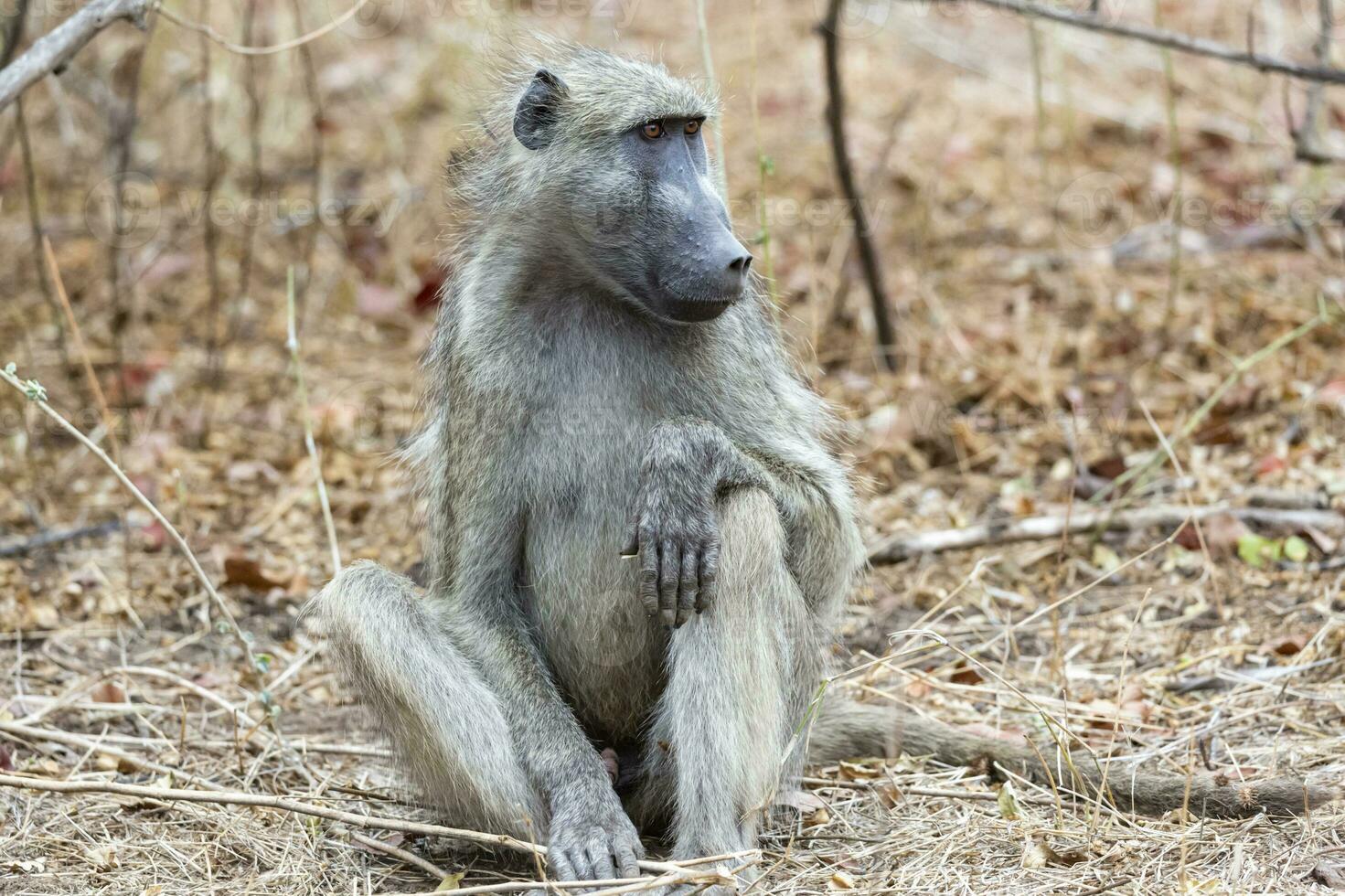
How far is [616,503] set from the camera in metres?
3.67

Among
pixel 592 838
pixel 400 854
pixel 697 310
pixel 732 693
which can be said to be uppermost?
pixel 697 310

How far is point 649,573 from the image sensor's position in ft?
11.1

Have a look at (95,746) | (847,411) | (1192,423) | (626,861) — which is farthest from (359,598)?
(1192,423)

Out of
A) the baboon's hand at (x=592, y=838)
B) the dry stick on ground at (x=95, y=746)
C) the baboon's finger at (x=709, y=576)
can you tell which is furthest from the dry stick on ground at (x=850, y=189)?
the dry stick on ground at (x=95, y=746)

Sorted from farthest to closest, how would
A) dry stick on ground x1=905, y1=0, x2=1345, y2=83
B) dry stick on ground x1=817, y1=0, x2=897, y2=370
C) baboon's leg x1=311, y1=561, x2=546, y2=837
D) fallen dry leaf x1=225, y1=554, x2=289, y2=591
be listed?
dry stick on ground x1=817, y1=0, x2=897, y2=370
fallen dry leaf x1=225, y1=554, x2=289, y2=591
dry stick on ground x1=905, y1=0, x2=1345, y2=83
baboon's leg x1=311, y1=561, x2=546, y2=837

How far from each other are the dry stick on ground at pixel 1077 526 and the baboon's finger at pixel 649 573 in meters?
2.02

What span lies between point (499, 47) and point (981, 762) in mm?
2462

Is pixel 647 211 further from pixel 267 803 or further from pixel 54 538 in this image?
pixel 54 538

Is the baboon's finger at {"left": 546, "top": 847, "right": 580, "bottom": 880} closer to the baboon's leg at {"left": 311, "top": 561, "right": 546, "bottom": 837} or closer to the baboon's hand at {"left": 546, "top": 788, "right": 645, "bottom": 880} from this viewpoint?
the baboon's hand at {"left": 546, "top": 788, "right": 645, "bottom": 880}

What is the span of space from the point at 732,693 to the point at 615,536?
0.51 metres

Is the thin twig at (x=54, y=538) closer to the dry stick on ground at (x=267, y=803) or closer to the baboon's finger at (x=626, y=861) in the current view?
the dry stick on ground at (x=267, y=803)

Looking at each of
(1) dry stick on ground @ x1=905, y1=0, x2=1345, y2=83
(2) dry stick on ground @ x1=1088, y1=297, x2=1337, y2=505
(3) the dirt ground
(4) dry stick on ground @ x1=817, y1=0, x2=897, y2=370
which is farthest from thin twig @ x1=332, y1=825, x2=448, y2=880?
(4) dry stick on ground @ x1=817, y1=0, x2=897, y2=370

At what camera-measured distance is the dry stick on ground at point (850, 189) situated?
609 cm

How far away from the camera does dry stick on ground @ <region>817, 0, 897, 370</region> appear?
6.09m
